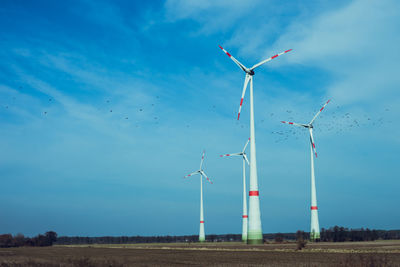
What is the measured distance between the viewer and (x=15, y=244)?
181 m

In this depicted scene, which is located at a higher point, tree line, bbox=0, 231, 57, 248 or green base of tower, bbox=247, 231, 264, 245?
green base of tower, bbox=247, 231, 264, 245

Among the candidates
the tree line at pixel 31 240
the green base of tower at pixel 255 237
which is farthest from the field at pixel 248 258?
the tree line at pixel 31 240

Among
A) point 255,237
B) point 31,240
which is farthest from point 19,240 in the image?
point 255,237

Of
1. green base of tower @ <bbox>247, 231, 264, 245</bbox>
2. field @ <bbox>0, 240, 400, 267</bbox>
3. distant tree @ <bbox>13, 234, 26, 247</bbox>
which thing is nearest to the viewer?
field @ <bbox>0, 240, 400, 267</bbox>

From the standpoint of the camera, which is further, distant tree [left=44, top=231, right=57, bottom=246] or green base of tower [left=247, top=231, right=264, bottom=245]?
distant tree [left=44, top=231, right=57, bottom=246]

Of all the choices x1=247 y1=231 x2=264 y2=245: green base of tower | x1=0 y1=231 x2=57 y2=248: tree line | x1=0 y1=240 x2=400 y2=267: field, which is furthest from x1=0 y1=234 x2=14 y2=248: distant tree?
x1=247 y1=231 x2=264 y2=245: green base of tower

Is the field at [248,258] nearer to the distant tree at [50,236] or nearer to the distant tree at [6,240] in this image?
the distant tree at [50,236]

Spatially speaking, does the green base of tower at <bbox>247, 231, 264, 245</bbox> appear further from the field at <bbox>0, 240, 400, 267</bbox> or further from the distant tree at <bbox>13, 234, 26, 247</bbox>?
the distant tree at <bbox>13, 234, 26, 247</bbox>

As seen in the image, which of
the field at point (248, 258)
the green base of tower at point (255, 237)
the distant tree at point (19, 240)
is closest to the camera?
the field at point (248, 258)

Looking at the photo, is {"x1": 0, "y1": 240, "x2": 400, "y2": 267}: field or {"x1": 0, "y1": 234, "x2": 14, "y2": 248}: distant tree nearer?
{"x1": 0, "y1": 240, "x2": 400, "y2": 267}: field

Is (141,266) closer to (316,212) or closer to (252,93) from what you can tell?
(252,93)

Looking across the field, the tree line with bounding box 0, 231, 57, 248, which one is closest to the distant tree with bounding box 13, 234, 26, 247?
the tree line with bounding box 0, 231, 57, 248

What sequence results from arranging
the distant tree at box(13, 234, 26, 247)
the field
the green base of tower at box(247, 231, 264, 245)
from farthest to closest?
the distant tree at box(13, 234, 26, 247)
the green base of tower at box(247, 231, 264, 245)
the field

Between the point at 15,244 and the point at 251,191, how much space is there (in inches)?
5709
